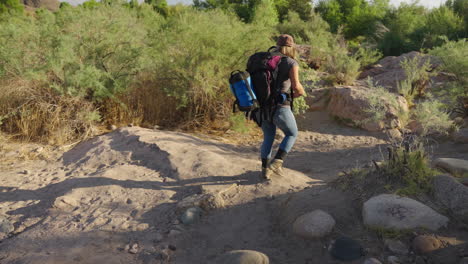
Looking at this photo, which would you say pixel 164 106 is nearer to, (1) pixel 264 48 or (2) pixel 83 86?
(2) pixel 83 86

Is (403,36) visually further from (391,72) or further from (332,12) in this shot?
(332,12)

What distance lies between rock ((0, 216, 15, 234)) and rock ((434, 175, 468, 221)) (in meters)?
3.94

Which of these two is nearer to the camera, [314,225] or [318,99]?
[314,225]

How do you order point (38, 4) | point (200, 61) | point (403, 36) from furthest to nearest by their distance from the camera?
point (38, 4), point (403, 36), point (200, 61)

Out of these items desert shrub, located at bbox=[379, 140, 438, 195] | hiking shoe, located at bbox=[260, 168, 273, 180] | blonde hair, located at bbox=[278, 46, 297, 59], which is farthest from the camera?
hiking shoe, located at bbox=[260, 168, 273, 180]

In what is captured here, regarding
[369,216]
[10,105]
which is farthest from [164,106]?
[369,216]

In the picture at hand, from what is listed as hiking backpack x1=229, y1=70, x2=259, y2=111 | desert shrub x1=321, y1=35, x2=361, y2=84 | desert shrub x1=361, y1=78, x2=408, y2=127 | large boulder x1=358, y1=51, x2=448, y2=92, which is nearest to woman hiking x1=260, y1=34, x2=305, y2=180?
hiking backpack x1=229, y1=70, x2=259, y2=111

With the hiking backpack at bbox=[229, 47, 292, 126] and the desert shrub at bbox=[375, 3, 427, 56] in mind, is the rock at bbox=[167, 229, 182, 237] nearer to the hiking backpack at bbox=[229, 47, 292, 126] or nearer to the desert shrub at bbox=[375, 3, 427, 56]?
the hiking backpack at bbox=[229, 47, 292, 126]

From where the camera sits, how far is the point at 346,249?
2803 mm

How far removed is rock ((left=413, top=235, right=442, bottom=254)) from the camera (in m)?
2.67

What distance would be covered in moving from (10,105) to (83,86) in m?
1.25

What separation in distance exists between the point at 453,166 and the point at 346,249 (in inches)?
86.3

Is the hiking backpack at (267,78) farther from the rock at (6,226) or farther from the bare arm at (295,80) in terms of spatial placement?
the rock at (6,226)

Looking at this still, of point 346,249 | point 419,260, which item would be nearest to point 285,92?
point 346,249
